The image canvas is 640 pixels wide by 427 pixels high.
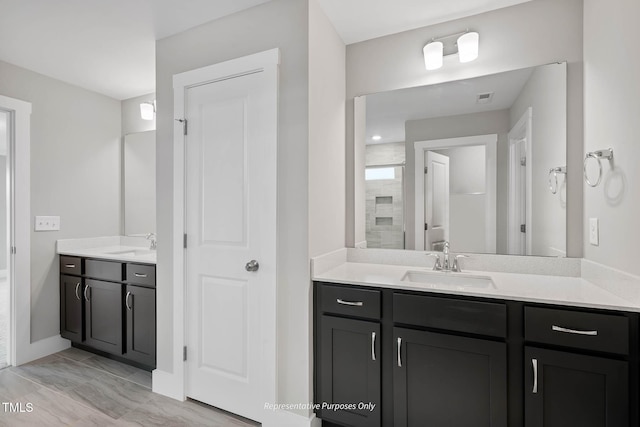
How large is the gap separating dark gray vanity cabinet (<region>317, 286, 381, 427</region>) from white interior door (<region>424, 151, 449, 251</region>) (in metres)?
0.74

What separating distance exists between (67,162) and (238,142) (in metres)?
2.19

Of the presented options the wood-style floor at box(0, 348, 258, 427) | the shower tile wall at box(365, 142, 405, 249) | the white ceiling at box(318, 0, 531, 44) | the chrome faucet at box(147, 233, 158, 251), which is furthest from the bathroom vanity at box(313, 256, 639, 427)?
the chrome faucet at box(147, 233, 158, 251)

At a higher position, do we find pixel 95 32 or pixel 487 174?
pixel 95 32

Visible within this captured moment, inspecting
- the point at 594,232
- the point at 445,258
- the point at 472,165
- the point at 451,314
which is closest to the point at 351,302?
the point at 451,314

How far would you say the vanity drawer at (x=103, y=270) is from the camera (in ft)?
8.52

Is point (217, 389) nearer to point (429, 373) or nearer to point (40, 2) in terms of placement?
point (429, 373)

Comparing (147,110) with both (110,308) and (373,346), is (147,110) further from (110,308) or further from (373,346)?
(373,346)

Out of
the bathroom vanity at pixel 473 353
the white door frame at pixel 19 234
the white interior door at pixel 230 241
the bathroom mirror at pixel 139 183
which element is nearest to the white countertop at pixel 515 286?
the bathroom vanity at pixel 473 353

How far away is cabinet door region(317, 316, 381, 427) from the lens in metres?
1.69

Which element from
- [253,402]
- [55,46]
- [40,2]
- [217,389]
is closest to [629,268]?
[253,402]

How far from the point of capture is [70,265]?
2.93 meters

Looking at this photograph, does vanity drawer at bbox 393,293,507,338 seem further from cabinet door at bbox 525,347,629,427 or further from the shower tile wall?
the shower tile wall

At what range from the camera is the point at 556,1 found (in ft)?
6.12

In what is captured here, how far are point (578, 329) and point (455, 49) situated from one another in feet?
5.65
